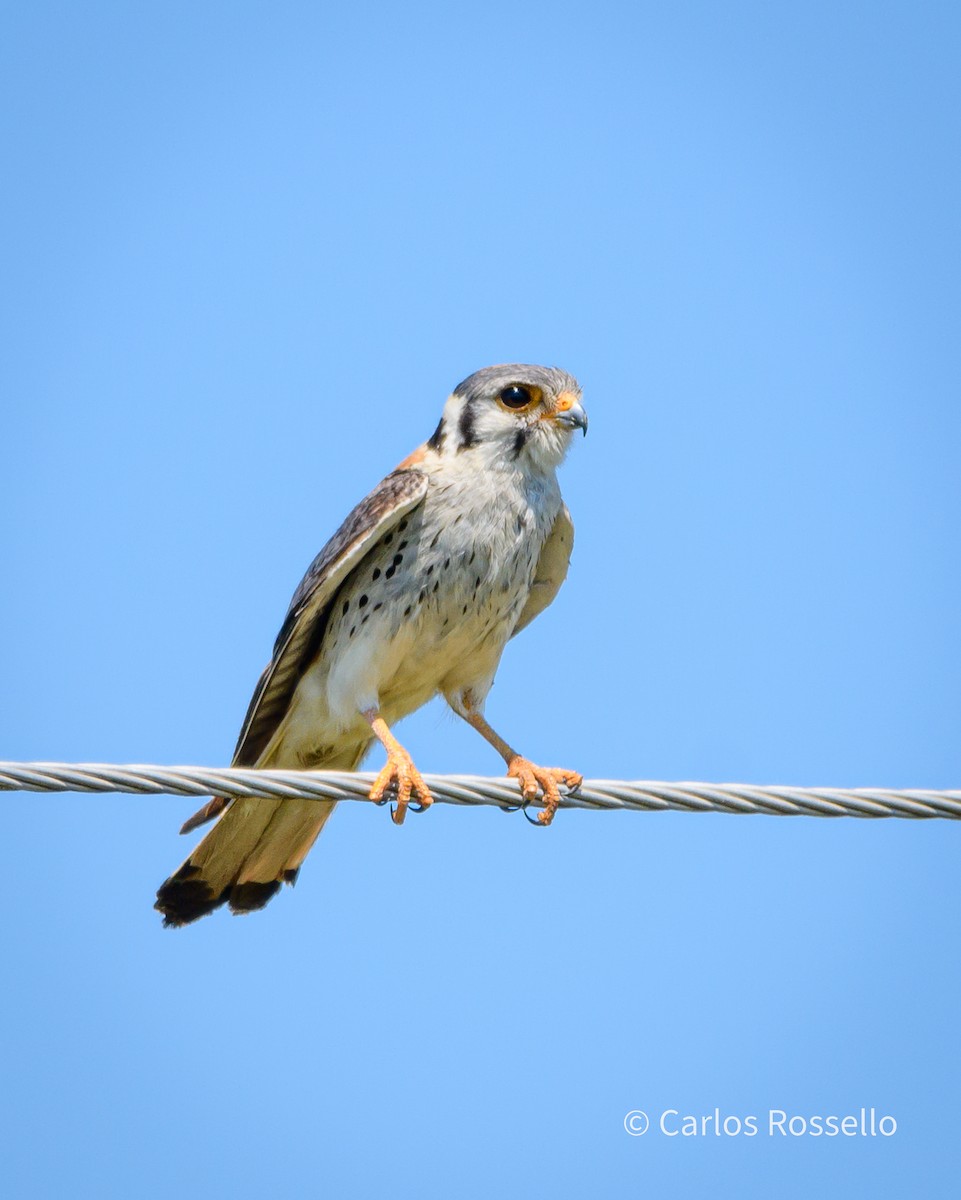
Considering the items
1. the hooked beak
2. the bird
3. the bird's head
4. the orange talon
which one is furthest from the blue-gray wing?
the orange talon

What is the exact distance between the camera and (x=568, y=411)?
225 inches

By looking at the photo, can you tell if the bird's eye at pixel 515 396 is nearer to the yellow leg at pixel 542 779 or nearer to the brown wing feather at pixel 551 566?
the brown wing feather at pixel 551 566

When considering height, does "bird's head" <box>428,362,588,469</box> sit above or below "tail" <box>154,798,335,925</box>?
above

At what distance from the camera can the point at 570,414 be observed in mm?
5715

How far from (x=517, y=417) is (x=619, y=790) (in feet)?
7.42

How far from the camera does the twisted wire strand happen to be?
3.56m

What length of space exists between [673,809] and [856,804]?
0.44m

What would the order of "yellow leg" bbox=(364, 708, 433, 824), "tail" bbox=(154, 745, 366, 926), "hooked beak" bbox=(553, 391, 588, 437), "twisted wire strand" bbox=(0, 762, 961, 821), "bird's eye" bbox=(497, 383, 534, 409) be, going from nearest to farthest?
"twisted wire strand" bbox=(0, 762, 961, 821), "yellow leg" bbox=(364, 708, 433, 824), "tail" bbox=(154, 745, 366, 926), "hooked beak" bbox=(553, 391, 588, 437), "bird's eye" bbox=(497, 383, 534, 409)

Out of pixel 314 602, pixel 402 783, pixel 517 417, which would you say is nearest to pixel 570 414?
pixel 517 417

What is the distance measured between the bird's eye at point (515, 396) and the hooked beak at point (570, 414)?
124mm

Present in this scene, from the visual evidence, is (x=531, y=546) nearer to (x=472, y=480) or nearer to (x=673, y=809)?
(x=472, y=480)

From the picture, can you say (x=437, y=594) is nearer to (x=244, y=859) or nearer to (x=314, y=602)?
(x=314, y=602)

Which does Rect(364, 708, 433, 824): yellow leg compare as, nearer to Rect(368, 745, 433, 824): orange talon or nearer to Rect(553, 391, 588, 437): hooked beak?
Rect(368, 745, 433, 824): orange talon

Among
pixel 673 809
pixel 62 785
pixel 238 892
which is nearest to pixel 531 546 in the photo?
pixel 238 892
